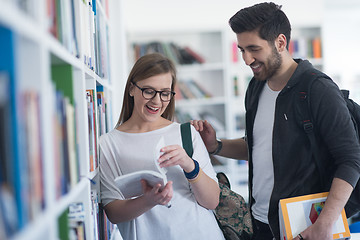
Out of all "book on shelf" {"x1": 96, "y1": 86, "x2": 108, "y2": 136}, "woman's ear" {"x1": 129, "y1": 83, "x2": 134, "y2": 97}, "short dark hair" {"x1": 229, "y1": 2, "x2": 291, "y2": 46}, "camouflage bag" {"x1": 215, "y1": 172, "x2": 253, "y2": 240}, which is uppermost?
"short dark hair" {"x1": 229, "y1": 2, "x2": 291, "y2": 46}

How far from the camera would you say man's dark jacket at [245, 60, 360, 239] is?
1.44 m

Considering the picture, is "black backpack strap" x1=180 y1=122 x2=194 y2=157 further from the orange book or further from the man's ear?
the orange book

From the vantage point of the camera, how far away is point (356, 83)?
6051 mm

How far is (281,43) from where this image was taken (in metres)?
1.71

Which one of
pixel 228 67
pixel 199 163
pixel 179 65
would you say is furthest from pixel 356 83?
pixel 199 163

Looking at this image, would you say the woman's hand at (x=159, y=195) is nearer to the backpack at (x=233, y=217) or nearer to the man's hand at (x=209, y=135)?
the backpack at (x=233, y=217)

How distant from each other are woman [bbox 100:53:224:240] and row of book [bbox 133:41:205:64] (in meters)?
3.41

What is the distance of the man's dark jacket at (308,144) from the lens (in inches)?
56.6

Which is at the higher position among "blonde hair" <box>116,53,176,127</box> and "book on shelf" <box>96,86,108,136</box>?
"blonde hair" <box>116,53,176,127</box>

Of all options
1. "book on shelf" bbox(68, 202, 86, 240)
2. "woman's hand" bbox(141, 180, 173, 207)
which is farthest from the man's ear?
"book on shelf" bbox(68, 202, 86, 240)

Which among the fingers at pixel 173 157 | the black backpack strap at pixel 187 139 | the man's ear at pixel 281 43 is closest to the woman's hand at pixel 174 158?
the fingers at pixel 173 157

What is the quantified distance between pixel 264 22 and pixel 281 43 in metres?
0.13

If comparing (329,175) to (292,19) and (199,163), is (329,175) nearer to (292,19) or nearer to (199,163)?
(199,163)

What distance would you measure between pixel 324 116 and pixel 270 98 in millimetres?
325
